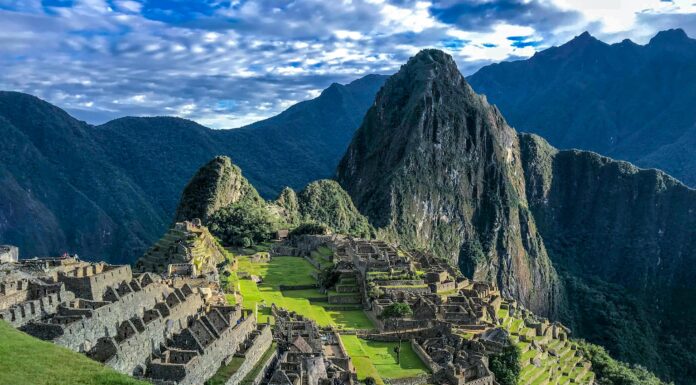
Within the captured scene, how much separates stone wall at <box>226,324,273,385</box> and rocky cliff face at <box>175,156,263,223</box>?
6268 cm

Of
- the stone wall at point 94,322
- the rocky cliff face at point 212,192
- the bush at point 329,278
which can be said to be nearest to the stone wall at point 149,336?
the stone wall at point 94,322

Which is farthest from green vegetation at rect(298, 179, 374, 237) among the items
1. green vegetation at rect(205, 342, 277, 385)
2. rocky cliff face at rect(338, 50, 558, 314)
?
green vegetation at rect(205, 342, 277, 385)

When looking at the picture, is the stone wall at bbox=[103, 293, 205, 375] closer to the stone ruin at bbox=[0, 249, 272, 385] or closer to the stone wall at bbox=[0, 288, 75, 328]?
the stone ruin at bbox=[0, 249, 272, 385]

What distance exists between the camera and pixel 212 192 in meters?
99.4

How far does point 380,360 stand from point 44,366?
22.0m

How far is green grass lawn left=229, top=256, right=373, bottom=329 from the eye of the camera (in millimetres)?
43438

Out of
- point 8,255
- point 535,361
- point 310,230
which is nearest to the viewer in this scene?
point 8,255

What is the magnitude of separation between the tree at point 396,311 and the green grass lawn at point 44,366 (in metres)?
25.9

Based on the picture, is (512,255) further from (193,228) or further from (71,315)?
(71,315)

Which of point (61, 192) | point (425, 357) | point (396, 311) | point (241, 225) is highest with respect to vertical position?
point (61, 192)

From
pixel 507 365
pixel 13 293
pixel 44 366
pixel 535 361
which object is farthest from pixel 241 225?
pixel 44 366

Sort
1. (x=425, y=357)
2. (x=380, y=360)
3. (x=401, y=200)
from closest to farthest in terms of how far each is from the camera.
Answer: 1. (x=380, y=360)
2. (x=425, y=357)
3. (x=401, y=200)

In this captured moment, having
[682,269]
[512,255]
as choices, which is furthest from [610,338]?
[682,269]

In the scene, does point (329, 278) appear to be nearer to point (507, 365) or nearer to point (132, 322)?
point (507, 365)
